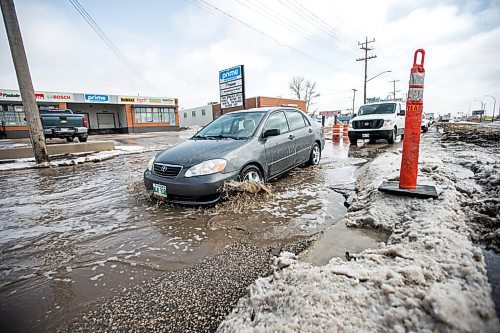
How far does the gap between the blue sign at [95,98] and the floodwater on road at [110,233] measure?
2703cm

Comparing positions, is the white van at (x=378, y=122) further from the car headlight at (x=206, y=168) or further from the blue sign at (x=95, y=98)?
the blue sign at (x=95, y=98)

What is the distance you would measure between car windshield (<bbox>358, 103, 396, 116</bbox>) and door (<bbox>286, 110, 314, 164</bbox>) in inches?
289

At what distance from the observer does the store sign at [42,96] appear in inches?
893

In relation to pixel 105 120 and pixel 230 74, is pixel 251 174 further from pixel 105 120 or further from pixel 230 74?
pixel 105 120

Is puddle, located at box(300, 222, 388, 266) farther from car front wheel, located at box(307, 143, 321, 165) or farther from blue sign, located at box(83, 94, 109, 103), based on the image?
blue sign, located at box(83, 94, 109, 103)

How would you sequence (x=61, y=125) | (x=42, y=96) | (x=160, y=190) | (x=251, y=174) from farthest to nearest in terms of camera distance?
(x=42, y=96) → (x=61, y=125) → (x=251, y=174) → (x=160, y=190)

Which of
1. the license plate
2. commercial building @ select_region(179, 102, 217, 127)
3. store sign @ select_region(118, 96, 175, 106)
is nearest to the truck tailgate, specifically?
the license plate

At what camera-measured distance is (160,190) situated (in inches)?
136

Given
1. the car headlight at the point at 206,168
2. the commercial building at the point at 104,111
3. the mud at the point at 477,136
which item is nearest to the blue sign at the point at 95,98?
the commercial building at the point at 104,111

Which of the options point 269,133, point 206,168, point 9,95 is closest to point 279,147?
point 269,133

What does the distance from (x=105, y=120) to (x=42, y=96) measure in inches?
269

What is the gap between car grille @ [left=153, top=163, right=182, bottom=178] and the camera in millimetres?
3375

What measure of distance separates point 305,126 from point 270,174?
187 cm

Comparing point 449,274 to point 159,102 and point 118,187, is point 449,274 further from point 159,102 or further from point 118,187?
point 159,102
